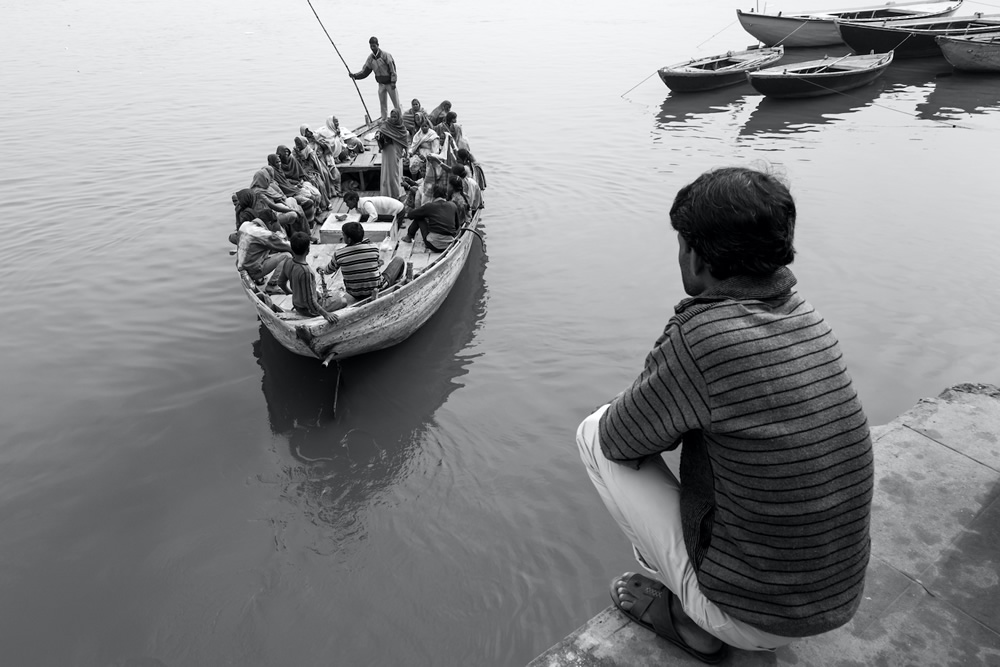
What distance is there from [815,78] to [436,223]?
13937mm

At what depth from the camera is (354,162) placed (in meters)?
11.0

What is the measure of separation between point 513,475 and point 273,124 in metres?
13.9

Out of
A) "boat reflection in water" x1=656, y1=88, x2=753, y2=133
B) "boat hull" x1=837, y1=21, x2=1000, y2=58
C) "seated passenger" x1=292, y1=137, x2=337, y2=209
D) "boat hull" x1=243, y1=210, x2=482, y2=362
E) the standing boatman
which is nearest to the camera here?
"boat hull" x1=243, y1=210, x2=482, y2=362

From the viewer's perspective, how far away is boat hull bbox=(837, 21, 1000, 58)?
20.0 metres

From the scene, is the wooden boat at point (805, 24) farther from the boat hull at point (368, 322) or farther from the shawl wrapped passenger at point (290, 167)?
the boat hull at point (368, 322)

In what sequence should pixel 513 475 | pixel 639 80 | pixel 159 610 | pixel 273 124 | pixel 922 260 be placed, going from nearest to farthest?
1. pixel 159 610
2. pixel 513 475
3. pixel 922 260
4. pixel 273 124
5. pixel 639 80

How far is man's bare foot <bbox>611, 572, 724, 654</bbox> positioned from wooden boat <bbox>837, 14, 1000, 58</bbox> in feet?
74.6

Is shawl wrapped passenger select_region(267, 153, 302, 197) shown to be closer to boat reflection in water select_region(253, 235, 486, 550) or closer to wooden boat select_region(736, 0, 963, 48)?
boat reflection in water select_region(253, 235, 486, 550)

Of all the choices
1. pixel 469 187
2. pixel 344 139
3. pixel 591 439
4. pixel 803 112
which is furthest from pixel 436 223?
pixel 803 112

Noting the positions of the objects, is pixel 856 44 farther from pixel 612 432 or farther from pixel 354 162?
pixel 612 432

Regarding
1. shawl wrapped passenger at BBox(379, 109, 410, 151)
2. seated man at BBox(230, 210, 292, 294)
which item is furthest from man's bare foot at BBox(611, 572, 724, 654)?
shawl wrapped passenger at BBox(379, 109, 410, 151)

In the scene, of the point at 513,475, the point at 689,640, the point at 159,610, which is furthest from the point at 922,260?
the point at 159,610

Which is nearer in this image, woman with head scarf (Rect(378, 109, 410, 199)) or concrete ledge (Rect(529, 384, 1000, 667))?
concrete ledge (Rect(529, 384, 1000, 667))

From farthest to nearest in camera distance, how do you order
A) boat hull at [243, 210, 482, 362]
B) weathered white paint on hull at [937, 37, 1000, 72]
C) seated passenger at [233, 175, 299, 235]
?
weathered white paint on hull at [937, 37, 1000, 72] < seated passenger at [233, 175, 299, 235] < boat hull at [243, 210, 482, 362]
